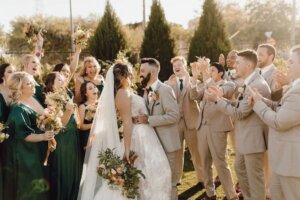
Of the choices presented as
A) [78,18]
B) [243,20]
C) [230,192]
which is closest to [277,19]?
[243,20]

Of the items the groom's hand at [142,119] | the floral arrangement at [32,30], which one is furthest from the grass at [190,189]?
the floral arrangement at [32,30]

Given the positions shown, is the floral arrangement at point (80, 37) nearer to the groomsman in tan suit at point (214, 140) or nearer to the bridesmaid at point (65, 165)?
→ the bridesmaid at point (65, 165)

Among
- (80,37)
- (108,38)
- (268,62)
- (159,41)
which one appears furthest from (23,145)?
(159,41)

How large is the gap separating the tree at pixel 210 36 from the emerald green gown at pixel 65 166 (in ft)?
31.6

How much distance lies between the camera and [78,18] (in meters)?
46.2

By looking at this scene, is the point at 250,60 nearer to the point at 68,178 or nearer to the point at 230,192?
the point at 230,192

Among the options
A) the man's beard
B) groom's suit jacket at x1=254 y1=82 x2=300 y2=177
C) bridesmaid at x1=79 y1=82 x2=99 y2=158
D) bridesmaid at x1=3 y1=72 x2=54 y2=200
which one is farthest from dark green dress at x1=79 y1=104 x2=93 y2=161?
groom's suit jacket at x1=254 y1=82 x2=300 y2=177

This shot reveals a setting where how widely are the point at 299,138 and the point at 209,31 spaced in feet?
36.1

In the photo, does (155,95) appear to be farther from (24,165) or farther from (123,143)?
(24,165)

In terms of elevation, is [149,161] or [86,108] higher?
[86,108]

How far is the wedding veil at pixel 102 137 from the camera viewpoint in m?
5.09

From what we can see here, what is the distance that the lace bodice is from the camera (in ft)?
17.2

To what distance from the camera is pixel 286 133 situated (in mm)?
4211

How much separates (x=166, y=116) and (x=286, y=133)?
1.66 metres
